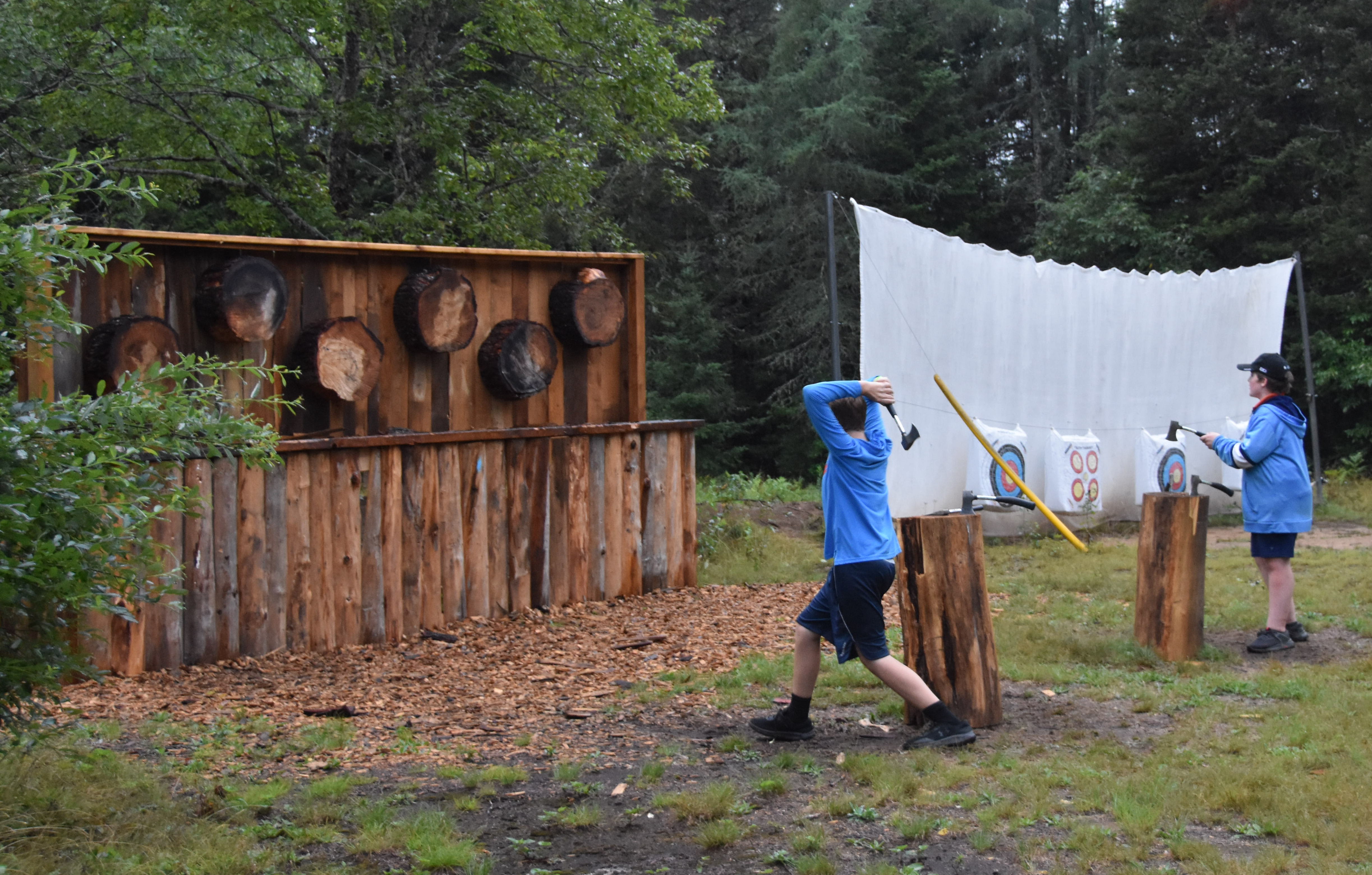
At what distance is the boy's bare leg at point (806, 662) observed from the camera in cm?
518

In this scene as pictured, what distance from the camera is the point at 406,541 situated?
732cm

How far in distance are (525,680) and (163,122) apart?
27.0 ft

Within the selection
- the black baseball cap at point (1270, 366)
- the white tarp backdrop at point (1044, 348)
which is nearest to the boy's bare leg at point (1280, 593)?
the black baseball cap at point (1270, 366)

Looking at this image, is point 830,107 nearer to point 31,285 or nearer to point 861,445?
point 861,445

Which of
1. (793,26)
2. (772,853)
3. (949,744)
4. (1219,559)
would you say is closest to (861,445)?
(949,744)

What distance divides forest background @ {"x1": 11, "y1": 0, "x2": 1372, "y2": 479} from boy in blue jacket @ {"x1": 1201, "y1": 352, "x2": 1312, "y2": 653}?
Result: 745 centimetres

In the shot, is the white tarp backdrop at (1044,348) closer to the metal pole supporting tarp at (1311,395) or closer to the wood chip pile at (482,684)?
the metal pole supporting tarp at (1311,395)

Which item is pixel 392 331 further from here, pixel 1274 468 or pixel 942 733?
pixel 1274 468

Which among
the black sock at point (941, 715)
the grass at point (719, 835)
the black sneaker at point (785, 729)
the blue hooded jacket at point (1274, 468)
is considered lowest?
the grass at point (719, 835)

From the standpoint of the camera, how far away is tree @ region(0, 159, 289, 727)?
3.39 metres

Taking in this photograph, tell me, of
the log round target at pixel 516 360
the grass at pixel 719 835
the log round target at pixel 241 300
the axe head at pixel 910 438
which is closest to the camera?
the grass at pixel 719 835

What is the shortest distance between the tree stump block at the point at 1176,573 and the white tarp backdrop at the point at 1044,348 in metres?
3.66

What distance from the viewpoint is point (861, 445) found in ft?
16.7

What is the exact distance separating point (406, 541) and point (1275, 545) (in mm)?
5207
